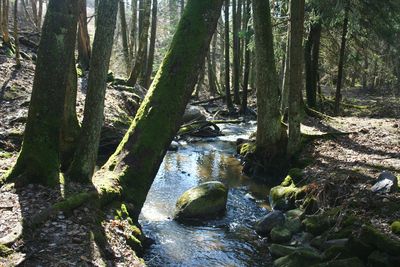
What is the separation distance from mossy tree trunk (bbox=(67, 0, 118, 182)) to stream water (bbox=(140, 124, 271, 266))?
1.94m

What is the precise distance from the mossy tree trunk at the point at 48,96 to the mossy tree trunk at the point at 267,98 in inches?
273

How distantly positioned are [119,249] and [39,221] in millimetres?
1235

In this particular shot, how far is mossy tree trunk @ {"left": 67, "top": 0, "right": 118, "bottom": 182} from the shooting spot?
22.9ft

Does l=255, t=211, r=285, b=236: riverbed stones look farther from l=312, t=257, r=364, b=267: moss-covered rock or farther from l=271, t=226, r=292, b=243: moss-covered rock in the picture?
l=312, t=257, r=364, b=267: moss-covered rock

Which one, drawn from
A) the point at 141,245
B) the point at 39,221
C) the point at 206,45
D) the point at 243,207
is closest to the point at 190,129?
the point at 243,207

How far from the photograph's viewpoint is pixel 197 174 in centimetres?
1316

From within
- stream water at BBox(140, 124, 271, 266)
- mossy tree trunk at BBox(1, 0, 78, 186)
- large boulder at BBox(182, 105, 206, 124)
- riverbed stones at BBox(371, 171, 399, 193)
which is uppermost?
mossy tree trunk at BBox(1, 0, 78, 186)

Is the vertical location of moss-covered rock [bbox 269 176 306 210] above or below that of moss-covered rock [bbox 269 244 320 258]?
above

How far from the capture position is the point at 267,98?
1266 cm

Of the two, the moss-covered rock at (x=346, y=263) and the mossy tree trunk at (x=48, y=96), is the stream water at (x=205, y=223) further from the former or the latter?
the mossy tree trunk at (x=48, y=96)

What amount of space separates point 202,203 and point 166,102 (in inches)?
103

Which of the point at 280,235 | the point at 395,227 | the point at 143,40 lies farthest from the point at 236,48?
the point at 395,227

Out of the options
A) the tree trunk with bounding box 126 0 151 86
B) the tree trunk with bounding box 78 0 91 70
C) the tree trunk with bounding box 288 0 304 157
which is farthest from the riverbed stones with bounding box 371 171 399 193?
the tree trunk with bounding box 78 0 91 70

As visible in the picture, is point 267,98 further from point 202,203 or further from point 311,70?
point 311,70
